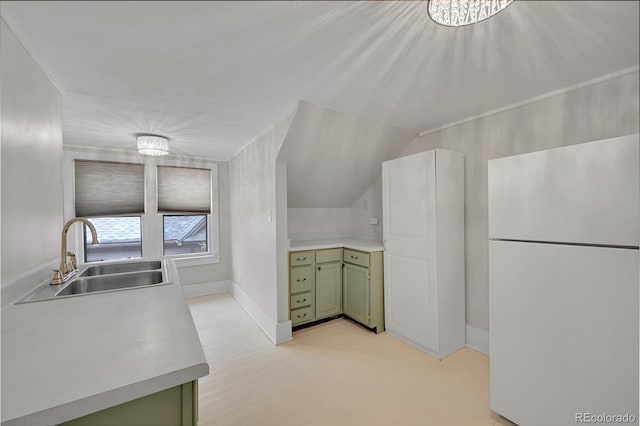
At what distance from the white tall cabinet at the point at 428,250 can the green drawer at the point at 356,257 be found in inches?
11.7

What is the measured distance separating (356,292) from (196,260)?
2.58 meters

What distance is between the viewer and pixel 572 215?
1.43 metres

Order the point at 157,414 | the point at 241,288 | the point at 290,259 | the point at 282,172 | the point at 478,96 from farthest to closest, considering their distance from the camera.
Answer: the point at 241,288, the point at 290,259, the point at 282,172, the point at 478,96, the point at 157,414

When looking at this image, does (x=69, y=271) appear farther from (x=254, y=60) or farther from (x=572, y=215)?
(x=572, y=215)

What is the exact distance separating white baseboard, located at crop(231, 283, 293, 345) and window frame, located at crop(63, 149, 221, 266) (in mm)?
1043

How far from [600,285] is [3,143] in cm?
286

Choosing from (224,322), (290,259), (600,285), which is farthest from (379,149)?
(224,322)

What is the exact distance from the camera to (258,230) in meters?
3.21

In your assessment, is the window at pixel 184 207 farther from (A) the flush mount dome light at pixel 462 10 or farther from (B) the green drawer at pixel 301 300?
(A) the flush mount dome light at pixel 462 10

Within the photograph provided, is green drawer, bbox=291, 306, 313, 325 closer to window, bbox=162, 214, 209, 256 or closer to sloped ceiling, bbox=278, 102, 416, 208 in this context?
sloped ceiling, bbox=278, 102, 416, 208

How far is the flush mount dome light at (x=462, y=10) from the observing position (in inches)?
42.8

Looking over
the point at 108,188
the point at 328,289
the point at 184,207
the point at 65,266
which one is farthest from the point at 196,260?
the point at 65,266

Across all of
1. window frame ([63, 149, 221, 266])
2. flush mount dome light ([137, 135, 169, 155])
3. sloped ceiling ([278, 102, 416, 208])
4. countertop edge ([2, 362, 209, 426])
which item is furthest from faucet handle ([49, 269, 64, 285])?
window frame ([63, 149, 221, 266])

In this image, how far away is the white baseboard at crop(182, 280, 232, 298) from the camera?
13.6 feet
